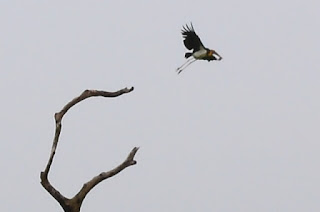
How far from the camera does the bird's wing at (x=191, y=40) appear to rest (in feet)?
21.5

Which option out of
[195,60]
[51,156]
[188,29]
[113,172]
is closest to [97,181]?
[113,172]

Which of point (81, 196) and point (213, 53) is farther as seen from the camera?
point (213, 53)

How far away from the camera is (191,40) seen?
6645 mm

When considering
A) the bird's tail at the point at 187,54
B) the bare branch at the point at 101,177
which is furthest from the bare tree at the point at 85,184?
the bird's tail at the point at 187,54

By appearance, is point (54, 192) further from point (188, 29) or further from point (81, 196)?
→ point (188, 29)

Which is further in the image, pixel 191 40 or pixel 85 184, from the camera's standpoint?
pixel 191 40

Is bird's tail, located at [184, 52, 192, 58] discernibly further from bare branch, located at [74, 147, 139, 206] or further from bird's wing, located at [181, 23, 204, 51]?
bare branch, located at [74, 147, 139, 206]

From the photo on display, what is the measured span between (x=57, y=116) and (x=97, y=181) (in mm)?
642

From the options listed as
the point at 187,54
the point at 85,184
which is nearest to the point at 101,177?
the point at 85,184

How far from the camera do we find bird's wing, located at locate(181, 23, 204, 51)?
654 centimetres

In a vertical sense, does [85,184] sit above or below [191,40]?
below

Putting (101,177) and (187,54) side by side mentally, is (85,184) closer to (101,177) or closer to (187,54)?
(101,177)

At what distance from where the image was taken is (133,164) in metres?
4.66

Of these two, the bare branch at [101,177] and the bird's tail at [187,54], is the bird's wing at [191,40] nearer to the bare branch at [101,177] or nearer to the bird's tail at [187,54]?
the bird's tail at [187,54]
